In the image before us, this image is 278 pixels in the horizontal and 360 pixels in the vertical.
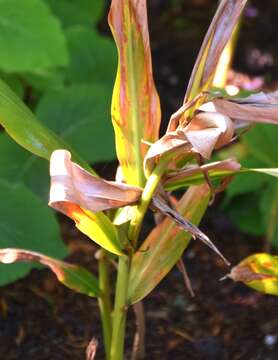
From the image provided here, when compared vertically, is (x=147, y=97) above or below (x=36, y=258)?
above

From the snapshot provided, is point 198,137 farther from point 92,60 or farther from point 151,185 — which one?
point 92,60

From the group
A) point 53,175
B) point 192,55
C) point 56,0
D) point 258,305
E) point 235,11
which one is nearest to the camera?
point 53,175

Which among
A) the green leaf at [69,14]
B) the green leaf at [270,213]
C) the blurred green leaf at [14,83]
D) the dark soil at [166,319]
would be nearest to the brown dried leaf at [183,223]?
the dark soil at [166,319]

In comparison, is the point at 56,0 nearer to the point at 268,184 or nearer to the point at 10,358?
the point at 268,184

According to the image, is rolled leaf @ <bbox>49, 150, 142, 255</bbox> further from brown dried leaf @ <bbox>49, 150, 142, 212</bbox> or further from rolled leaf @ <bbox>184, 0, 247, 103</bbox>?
rolled leaf @ <bbox>184, 0, 247, 103</bbox>

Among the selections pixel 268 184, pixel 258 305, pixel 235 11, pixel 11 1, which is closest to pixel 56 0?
pixel 11 1

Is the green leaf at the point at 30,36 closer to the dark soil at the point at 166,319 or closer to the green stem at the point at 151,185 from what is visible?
the dark soil at the point at 166,319

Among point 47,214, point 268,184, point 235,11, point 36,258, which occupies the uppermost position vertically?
point 235,11
